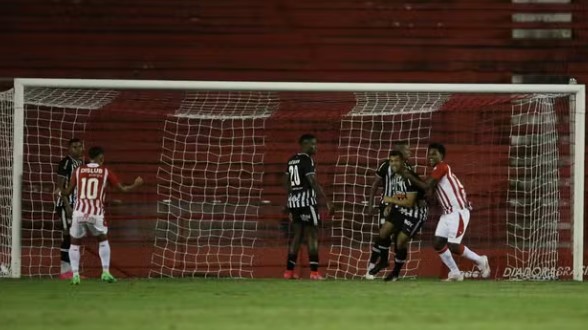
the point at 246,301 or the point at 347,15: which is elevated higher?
the point at 347,15

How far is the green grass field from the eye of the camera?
32.6 ft

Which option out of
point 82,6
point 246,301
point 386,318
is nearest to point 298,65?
point 82,6

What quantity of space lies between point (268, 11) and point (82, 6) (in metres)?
2.90

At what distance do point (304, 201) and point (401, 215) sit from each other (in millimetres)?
1285

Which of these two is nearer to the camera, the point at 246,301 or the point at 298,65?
the point at 246,301

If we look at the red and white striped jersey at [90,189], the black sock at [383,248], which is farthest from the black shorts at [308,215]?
the red and white striped jersey at [90,189]

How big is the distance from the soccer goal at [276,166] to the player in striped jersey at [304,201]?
128 centimetres

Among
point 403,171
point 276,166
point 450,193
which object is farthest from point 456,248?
point 276,166

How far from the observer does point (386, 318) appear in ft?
34.1

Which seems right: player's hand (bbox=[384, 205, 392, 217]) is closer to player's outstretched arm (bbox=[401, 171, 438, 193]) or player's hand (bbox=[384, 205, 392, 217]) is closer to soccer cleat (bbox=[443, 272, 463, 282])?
player's outstretched arm (bbox=[401, 171, 438, 193])

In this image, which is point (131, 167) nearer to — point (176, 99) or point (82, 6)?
A: point (176, 99)

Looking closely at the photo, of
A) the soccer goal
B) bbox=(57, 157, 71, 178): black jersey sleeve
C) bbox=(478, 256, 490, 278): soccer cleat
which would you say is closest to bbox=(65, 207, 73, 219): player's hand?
bbox=(57, 157, 71, 178): black jersey sleeve

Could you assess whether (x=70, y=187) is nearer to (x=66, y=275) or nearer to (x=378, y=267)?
(x=66, y=275)

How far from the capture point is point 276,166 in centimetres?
1880
